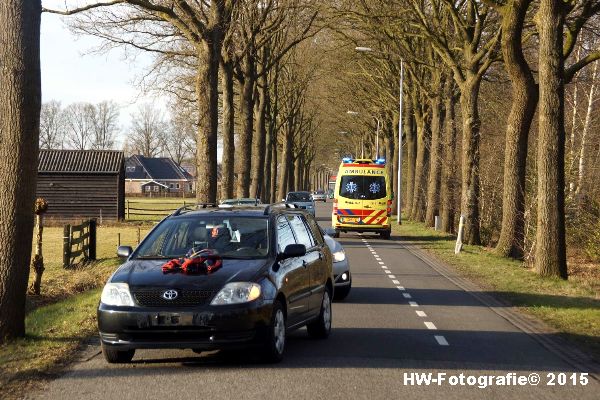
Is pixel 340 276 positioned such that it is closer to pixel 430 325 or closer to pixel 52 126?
pixel 430 325

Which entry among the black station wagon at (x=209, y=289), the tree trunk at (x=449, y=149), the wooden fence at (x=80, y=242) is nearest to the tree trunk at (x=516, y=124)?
the tree trunk at (x=449, y=149)

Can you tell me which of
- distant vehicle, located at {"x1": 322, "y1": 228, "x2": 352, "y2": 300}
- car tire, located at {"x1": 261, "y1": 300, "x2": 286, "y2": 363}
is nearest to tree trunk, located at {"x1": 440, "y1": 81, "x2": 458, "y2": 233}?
distant vehicle, located at {"x1": 322, "y1": 228, "x2": 352, "y2": 300}

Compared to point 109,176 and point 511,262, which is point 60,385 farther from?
point 109,176

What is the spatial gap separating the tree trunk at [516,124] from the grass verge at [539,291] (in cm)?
94

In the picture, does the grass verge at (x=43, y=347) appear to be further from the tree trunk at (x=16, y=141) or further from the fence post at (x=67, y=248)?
the fence post at (x=67, y=248)

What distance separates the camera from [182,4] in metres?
24.4

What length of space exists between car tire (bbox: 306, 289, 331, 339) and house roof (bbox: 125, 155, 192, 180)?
427 ft

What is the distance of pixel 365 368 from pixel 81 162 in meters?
44.0

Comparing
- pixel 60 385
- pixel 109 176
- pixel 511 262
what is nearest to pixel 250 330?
pixel 60 385

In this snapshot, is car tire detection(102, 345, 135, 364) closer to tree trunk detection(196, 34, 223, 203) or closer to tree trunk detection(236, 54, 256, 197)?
tree trunk detection(196, 34, 223, 203)

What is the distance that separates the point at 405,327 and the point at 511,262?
13.1 metres

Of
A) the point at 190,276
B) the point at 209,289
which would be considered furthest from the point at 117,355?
the point at 209,289

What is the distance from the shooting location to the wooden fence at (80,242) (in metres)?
23.8

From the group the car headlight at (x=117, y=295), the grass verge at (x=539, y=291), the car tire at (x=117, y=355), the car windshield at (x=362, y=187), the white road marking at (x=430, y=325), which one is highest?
the car windshield at (x=362, y=187)
